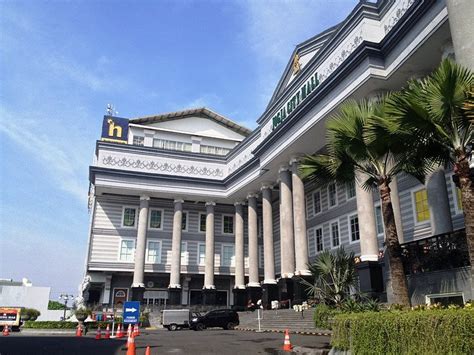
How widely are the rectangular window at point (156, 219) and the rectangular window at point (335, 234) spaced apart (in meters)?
16.5

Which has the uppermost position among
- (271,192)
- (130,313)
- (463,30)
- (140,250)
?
(271,192)

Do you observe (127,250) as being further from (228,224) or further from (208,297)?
(228,224)

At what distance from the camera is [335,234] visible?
103 ft

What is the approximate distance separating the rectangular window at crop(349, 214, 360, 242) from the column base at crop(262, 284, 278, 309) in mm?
6500

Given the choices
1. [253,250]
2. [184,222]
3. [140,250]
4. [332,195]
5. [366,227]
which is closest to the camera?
[366,227]

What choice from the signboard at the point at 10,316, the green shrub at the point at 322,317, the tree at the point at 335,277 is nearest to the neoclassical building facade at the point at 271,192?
the tree at the point at 335,277

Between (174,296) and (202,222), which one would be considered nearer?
(174,296)

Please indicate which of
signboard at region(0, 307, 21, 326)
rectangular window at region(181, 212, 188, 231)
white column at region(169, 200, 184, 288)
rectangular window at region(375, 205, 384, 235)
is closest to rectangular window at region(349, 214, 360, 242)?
rectangular window at region(375, 205, 384, 235)

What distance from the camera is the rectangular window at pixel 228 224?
42.3 metres

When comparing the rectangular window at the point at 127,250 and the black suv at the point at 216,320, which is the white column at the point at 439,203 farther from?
the rectangular window at the point at 127,250

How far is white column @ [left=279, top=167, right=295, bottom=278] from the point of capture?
28141mm

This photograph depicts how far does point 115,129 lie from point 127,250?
12.6 metres

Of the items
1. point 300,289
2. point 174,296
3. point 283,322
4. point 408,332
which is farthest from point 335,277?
point 174,296

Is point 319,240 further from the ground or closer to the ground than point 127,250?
further from the ground
